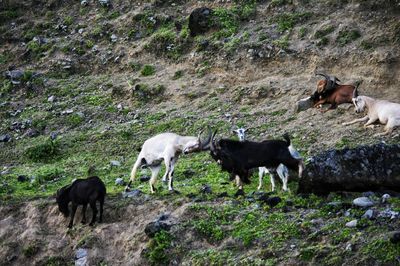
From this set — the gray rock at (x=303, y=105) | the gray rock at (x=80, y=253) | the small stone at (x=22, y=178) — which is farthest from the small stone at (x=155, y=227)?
the gray rock at (x=303, y=105)

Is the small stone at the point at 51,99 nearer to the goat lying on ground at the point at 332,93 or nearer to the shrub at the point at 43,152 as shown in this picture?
the shrub at the point at 43,152

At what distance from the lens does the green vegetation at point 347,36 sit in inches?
824

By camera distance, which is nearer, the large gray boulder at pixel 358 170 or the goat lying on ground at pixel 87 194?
the large gray boulder at pixel 358 170

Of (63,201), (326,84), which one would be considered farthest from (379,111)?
(63,201)

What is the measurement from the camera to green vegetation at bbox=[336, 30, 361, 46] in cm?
2092

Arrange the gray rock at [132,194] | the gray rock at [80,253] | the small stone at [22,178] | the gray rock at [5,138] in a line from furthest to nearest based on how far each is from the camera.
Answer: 1. the gray rock at [5,138]
2. the small stone at [22,178]
3. the gray rock at [132,194]
4. the gray rock at [80,253]

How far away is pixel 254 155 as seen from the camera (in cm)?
1369

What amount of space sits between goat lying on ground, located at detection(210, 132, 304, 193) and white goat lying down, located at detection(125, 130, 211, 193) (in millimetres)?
603

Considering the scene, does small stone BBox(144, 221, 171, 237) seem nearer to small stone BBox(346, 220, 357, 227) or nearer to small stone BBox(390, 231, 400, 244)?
small stone BBox(346, 220, 357, 227)

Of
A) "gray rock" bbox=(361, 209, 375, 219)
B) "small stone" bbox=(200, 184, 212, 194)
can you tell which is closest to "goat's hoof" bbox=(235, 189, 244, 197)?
"small stone" bbox=(200, 184, 212, 194)

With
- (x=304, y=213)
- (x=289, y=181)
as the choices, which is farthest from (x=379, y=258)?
(x=289, y=181)

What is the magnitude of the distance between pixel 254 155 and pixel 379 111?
511 centimetres

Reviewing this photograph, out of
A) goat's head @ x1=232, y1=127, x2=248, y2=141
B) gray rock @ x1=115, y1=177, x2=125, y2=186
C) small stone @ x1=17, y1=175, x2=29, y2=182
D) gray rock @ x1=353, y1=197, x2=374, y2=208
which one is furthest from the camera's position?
goat's head @ x1=232, y1=127, x2=248, y2=141

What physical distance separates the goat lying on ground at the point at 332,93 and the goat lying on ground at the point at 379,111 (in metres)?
0.44
